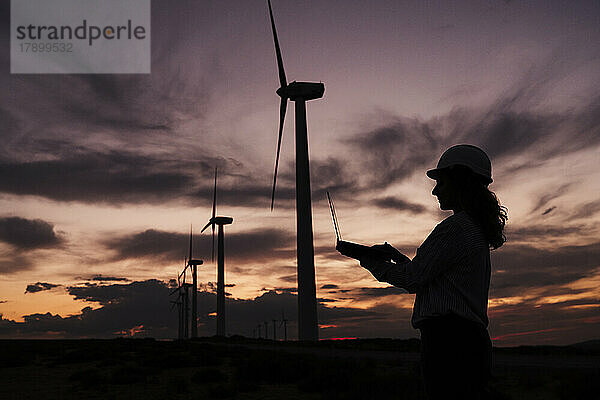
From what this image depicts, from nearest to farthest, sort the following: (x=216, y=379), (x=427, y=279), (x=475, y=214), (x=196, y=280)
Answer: (x=427, y=279)
(x=475, y=214)
(x=216, y=379)
(x=196, y=280)

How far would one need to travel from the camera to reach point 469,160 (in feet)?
14.9

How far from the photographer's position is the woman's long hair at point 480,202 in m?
4.54

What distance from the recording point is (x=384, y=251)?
A: 177 inches

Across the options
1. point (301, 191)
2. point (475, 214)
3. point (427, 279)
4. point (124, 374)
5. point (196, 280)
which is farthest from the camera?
point (196, 280)

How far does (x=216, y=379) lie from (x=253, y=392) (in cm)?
348

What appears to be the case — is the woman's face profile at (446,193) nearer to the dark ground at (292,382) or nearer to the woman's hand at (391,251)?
the woman's hand at (391,251)

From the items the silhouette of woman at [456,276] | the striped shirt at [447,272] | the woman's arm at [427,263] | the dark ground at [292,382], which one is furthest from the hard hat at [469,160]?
the dark ground at [292,382]

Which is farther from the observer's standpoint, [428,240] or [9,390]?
[9,390]

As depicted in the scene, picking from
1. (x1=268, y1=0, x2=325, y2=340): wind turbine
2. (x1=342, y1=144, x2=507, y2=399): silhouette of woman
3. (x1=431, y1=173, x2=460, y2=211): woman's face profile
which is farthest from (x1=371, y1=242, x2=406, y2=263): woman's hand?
(x1=268, y1=0, x2=325, y2=340): wind turbine

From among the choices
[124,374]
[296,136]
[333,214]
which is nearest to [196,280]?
[296,136]

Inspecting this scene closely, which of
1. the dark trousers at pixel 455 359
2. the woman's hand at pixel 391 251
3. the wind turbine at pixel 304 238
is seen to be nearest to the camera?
the dark trousers at pixel 455 359

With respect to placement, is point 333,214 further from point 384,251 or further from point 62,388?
point 62,388

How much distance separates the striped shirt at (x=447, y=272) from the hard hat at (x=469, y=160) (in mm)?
376

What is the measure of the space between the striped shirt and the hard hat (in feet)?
1.23
